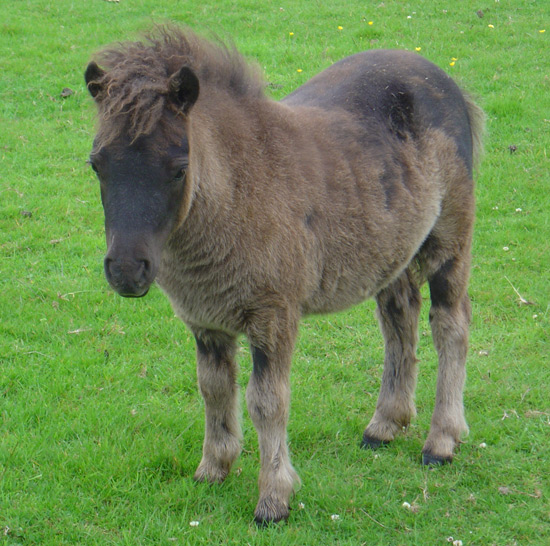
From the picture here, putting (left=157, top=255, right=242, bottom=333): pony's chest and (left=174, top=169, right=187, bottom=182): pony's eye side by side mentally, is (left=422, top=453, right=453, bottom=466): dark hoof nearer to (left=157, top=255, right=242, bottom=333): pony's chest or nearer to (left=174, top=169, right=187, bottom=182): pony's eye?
(left=157, top=255, right=242, bottom=333): pony's chest

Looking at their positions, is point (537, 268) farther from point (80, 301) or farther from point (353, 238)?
point (80, 301)

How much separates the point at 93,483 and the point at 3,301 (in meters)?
2.67

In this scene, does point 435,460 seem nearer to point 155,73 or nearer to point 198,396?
point 198,396

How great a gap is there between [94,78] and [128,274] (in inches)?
41.7

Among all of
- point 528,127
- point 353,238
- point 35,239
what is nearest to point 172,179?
point 353,238

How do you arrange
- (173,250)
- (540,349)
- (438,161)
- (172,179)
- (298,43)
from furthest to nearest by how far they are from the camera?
(298,43), (540,349), (438,161), (173,250), (172,179)

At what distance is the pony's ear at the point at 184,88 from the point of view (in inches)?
139

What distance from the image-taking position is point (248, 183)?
4055 mm

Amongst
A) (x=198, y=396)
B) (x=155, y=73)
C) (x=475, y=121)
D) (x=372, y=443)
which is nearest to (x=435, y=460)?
(x=372, y=443)

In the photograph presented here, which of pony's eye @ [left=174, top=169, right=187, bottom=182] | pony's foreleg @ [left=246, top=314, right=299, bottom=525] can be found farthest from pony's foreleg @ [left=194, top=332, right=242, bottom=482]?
pony's eye @ [left=174, top=169, right=187, bottom=182]

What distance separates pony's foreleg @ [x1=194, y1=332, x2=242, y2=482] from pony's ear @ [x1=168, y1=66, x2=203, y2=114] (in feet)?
4.89

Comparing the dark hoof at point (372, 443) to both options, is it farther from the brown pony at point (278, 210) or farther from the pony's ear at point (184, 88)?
the pony's ear at point (184, 88)

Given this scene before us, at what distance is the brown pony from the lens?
11.5ft

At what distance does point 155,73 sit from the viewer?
3.64m
